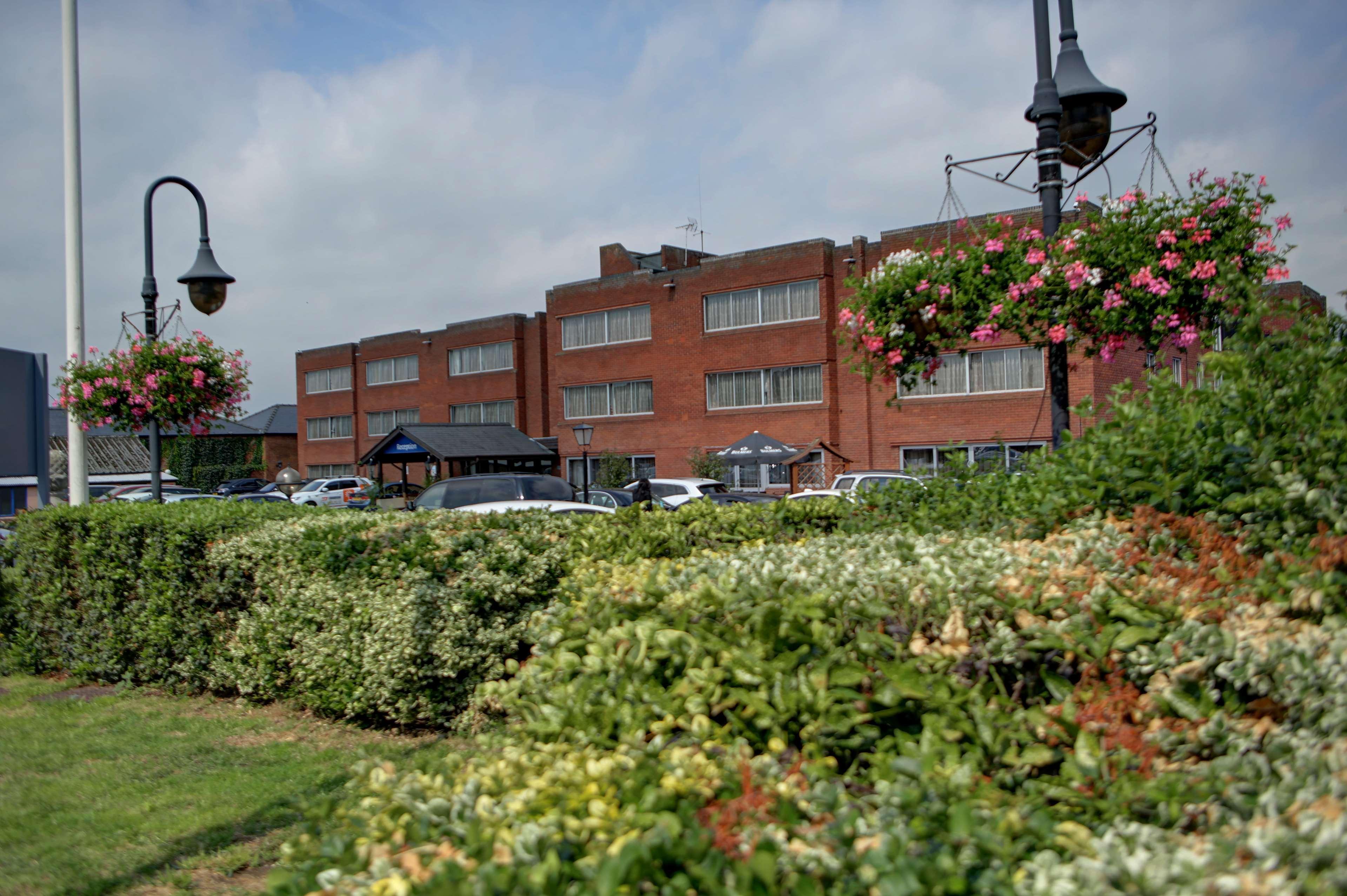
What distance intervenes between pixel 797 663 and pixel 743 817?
0.76m

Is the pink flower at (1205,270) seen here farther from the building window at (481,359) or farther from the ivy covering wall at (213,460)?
the ivy covering wall at (213,460)

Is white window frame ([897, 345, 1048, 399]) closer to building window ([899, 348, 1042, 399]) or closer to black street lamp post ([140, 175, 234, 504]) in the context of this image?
building window ([899, 348, 1042, 399])

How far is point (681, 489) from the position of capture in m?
23.1

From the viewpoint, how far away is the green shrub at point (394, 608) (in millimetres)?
5949

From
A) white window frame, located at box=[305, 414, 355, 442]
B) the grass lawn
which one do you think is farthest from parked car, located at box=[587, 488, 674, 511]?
white window frame, located at box=[305, 414, 355, 442]

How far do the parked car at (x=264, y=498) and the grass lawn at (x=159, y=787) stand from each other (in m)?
2.22

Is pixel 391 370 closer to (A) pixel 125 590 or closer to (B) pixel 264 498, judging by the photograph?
(B) pixel 264 498

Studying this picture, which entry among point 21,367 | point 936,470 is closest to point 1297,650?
point 936,470

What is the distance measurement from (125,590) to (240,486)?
49.8 m

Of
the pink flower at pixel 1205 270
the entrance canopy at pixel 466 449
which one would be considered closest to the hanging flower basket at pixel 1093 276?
the pink flower at pixel 1205 270

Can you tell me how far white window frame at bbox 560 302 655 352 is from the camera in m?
37.8

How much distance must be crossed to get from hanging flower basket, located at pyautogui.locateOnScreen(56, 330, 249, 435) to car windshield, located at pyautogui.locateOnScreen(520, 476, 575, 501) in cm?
389

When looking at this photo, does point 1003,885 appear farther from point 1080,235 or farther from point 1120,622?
point 1080,235

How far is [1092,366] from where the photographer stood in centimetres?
2631
